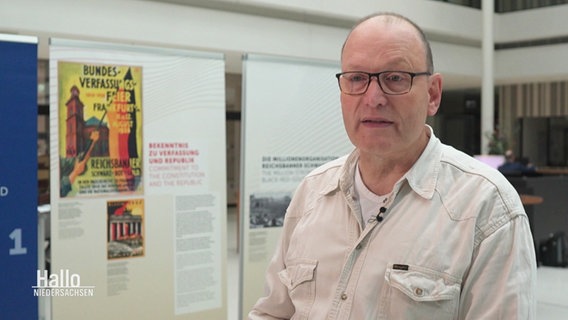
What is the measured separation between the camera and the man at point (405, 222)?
4.89 feet

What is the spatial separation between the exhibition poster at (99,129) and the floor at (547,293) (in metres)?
2.36

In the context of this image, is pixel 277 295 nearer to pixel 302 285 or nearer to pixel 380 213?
pixel 302 285

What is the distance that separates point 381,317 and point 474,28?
14904mm

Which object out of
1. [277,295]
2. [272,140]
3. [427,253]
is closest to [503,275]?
[427,253]

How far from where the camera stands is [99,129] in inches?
169

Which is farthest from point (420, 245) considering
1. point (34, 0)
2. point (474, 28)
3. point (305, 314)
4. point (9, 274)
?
point (474, 28)

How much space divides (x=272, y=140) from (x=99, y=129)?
→ 4.65ft

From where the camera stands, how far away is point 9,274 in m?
3.93

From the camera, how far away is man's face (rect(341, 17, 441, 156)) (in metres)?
1.56

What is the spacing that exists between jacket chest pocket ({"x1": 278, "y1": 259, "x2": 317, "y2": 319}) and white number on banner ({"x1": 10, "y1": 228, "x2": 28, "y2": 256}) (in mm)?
2768

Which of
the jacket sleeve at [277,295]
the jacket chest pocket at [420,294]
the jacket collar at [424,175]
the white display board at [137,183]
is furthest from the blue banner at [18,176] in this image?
the jacket chest pocket at [420,294]

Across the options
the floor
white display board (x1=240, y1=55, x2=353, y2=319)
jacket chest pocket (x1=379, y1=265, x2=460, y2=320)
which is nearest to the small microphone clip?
jacket chest pocket (x1=379, y1=265, x2=460, y2=320)

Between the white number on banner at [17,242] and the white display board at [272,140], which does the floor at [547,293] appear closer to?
the white display board at [272,140]

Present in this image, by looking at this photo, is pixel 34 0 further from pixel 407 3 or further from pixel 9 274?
pixel 407 3
